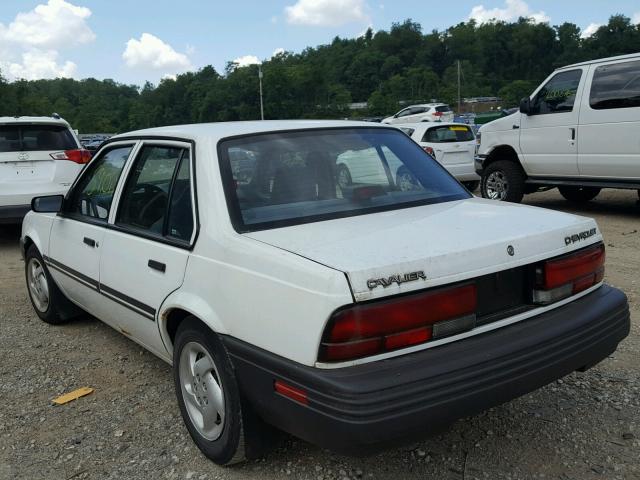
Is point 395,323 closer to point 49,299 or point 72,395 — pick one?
point 72,395

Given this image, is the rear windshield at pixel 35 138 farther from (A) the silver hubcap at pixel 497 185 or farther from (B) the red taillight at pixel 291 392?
(B) the red taillight at pixel 291 392

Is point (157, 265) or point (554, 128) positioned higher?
point (554, 128)

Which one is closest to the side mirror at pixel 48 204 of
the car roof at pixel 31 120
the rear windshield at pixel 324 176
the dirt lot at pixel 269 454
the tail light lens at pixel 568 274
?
the dirt lot at pixel 269 454

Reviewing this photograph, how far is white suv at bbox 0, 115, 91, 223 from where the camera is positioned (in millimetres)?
7770

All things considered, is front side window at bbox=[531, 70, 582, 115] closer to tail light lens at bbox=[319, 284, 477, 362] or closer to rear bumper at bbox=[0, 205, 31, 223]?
tail light lens at bbox=[319, 284, 477, 362]

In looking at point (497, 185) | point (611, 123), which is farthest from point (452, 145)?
point (611, 123)

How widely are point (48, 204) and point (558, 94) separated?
7.07 metres

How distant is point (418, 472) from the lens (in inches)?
106

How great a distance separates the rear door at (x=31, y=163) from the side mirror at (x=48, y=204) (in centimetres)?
393

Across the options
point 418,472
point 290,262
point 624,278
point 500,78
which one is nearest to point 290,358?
point 290,262

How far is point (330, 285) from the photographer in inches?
83.7

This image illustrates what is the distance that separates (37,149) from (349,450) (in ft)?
23.7

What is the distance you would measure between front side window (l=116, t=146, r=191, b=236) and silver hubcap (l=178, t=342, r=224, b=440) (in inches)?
26.4

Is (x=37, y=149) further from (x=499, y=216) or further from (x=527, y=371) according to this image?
(x=527, y=371)
